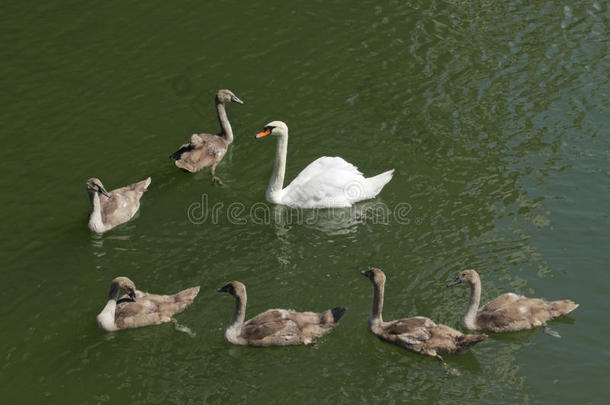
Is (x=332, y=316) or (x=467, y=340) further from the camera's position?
(x=332, y=316)

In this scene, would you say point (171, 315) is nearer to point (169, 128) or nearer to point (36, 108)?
point (169, 128)

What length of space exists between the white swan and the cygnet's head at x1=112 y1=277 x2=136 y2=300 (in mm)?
4063

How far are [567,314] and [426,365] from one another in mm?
2505

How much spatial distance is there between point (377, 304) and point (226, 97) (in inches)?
293

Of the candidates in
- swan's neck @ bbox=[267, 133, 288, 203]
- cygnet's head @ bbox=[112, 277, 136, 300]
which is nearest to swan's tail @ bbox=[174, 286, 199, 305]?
cygnet's head @ bbox=[112, 277, 136, 300]

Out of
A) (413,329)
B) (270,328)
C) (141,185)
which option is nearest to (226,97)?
(141,185)

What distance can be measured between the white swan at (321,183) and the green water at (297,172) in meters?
0.30

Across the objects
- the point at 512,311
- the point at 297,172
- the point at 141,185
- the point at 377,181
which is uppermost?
the point at 297,172

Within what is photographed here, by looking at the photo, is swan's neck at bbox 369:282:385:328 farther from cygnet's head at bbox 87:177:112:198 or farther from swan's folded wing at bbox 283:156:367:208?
cygnet's head at bbox 87:177:112:198

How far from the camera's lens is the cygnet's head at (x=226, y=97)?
18.3m

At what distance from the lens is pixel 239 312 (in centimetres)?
1271

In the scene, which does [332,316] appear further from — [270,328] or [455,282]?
[455,282]

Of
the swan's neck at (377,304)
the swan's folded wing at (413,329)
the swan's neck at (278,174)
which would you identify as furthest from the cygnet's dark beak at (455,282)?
the swan's neck at (278,174)

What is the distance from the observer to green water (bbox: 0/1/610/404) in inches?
480
